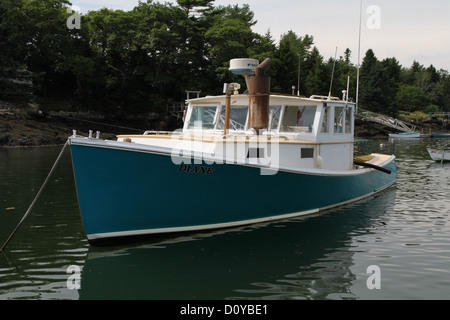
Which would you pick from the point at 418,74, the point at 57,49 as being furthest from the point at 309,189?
the point at 418,74

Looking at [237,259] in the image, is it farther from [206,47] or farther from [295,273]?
[206,47]

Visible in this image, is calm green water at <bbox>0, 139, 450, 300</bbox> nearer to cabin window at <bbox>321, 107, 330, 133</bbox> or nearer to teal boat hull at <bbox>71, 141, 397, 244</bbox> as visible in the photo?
teal boat hull at <bbox>71, 141, 397, 244</bbox>

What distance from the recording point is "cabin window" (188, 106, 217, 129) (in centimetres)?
1264

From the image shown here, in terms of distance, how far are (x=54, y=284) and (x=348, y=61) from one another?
145858mm

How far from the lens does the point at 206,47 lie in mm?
54344

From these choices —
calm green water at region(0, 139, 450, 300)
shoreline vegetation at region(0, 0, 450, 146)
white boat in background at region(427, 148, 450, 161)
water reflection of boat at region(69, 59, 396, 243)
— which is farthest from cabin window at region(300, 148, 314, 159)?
shoreline vegetation at region(0, 0, 450, 146)

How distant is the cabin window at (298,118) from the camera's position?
11680 mm

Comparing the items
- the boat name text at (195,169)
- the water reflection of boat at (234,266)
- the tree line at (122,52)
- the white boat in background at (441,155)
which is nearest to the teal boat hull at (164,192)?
the boat name text at (195,169)

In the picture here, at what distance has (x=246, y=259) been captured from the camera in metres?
8.23

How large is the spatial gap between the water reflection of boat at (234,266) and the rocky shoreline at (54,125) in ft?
54.8

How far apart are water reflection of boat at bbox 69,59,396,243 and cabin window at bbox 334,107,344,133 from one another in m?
0.03
